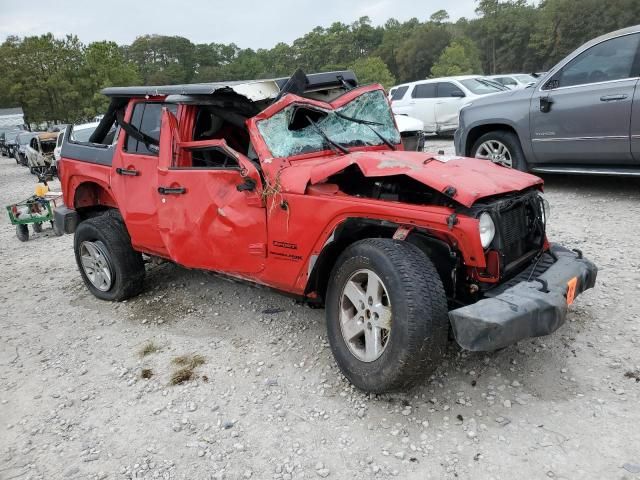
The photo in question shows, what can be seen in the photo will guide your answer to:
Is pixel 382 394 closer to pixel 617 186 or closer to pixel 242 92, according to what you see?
pixel 242 92

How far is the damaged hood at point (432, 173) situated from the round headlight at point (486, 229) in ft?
0.39

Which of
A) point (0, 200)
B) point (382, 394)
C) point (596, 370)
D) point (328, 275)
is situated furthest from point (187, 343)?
point (0, 200)

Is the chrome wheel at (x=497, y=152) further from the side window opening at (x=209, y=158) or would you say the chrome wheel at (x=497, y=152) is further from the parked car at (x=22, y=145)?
the parked car at (x=22, y=145)

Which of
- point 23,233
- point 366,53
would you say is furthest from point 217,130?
point 366,53

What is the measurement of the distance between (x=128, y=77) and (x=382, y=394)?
155 feet

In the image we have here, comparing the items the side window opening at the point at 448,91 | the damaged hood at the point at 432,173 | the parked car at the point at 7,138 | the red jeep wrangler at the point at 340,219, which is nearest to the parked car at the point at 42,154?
the parked car at the point at 7,138

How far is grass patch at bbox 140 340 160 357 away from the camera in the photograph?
13.3 feet

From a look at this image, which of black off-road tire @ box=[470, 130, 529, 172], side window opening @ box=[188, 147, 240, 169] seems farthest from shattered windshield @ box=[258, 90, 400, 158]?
black off-road tire @ box=[470, 130, 529, 172]

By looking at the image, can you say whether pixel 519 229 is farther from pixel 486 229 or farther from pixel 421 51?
pixel 421 51

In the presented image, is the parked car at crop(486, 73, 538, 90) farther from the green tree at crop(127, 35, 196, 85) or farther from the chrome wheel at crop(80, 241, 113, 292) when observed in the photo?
the green tree at crop(127, 35, 196, 85)

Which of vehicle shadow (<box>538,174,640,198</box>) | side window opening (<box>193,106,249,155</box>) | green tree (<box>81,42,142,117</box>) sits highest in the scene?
green tree (<box>81,42,142,117</box>)

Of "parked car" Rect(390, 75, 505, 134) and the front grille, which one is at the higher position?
"parked car" Rect(390, 75, 505, 134)

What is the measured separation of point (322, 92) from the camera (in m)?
4.45

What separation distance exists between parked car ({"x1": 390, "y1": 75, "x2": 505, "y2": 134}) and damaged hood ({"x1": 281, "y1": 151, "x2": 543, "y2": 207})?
1016cm
